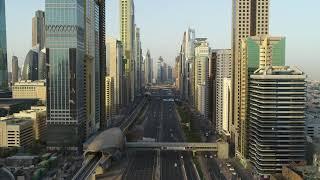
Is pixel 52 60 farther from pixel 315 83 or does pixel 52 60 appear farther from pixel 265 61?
pixel 315 83

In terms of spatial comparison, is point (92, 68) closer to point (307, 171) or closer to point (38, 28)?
point (307, 171)

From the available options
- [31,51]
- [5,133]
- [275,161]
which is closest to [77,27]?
[5,133]

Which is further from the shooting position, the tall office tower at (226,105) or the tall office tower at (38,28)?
the tall office tower at (38,28)

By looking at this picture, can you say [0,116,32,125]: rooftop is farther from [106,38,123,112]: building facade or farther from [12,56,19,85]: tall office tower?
[12,56,19,85]: tall office tower

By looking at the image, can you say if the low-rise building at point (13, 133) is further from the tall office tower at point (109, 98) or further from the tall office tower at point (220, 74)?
the tall office tower at point (109, 98)

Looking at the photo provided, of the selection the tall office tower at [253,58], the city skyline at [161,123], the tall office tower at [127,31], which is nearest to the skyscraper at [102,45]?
the city skyline at [161,123]

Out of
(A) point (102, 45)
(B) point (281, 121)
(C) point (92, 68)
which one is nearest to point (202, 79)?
(A) point (102, 45)
